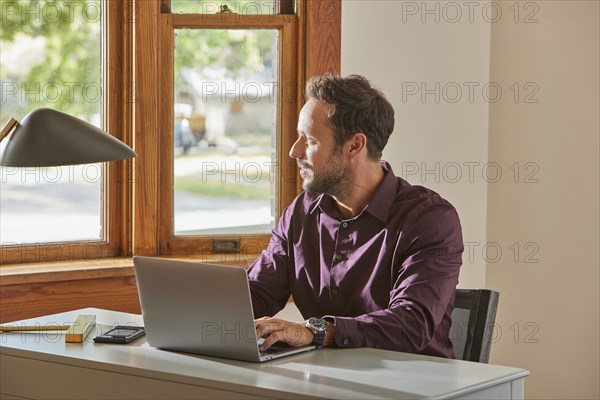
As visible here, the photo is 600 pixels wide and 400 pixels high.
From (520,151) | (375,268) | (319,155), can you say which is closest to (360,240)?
(375,268)

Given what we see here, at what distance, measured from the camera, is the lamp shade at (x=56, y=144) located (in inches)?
91.7

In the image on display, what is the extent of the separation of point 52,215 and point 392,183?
4.86 feet

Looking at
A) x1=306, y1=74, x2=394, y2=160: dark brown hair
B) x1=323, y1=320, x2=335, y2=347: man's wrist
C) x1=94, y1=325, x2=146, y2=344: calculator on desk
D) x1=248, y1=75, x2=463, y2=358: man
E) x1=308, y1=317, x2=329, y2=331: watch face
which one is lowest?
x1=94, y1=325, x2=146, y2=344: calculator on desk

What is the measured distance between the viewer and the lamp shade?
233 centimetres

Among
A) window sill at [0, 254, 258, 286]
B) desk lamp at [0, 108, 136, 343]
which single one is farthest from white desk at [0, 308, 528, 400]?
window sill at [0, 254, 258, 286]

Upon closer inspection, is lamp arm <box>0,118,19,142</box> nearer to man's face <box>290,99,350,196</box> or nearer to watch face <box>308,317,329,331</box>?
man's face <box>290,99,350,196</box>

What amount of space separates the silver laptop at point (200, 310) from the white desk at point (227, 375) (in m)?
0.03

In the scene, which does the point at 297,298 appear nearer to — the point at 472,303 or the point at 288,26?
the point at 472,303

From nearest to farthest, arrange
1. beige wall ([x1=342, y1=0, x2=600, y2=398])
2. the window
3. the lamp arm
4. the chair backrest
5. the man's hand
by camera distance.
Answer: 1. the man's hand
2. the lamp arm
3. the chair backrest
4. the window
5. beige wall ([x1=342, y1=0, x2=600, y2=398])

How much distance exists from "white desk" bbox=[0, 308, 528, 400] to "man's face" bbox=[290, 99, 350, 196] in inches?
23.6

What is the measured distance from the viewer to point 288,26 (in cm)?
374

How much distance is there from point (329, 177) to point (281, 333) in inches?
24.9

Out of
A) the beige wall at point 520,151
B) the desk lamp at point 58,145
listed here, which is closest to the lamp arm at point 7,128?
the desk lamp at point 58,145

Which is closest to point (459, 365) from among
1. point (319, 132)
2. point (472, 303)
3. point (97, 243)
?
point (472, 303)
